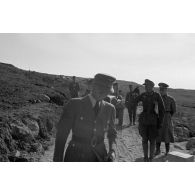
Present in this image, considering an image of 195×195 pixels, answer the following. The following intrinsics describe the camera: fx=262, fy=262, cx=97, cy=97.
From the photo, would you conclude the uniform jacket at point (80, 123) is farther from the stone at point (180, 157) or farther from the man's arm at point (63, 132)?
the stone at point (180, 157)

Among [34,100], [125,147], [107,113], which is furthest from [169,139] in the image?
[34,100]

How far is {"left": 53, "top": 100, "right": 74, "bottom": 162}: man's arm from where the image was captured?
2451 mm

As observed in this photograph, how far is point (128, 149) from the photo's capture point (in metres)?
7.87

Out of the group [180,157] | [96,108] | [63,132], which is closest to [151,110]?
[180,157]

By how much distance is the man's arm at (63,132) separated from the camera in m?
2.45

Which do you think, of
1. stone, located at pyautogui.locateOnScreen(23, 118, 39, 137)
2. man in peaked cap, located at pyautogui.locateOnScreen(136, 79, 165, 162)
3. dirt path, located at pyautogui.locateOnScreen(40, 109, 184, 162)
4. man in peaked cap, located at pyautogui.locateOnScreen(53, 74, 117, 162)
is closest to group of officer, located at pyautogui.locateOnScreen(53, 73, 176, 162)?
man in peaked cap, located at pyautogui.locateOnScreen(53, 74, 117, 162)

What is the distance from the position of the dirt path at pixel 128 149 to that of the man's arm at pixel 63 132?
4.15 metres

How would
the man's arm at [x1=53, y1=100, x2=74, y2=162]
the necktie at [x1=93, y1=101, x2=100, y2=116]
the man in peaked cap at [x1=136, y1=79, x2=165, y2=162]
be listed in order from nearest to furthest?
the man's arm at [x1=53, y1=100, x2=74, y2=162] < the necktie at [x1=93, y1=101, x2=100, y2=116] < the man in peaked cap at [x1=136, y1=79, x2=165, y2=162]

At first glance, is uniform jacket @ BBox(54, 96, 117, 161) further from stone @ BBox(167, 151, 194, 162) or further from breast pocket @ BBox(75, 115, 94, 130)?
stone @ BBox(167, 151, 194, 162)

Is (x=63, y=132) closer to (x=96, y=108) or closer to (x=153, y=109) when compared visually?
(x=96, y=108)

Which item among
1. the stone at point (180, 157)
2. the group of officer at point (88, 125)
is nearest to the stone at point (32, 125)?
the stone at point (180, 157)

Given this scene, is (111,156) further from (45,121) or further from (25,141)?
(45,121)

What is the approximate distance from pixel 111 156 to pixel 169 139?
4923 millimetres

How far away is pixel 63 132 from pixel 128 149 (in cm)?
567
